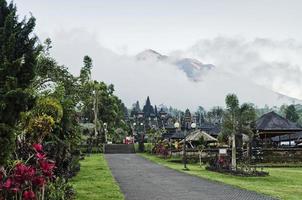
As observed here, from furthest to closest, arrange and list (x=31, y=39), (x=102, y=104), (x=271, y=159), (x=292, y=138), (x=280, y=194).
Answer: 1. (x=102, y=104)
2. (x=292, y=138)
3. (x=271, y=159)
4. (x=280, y=194)
5. (x=31, y=39)

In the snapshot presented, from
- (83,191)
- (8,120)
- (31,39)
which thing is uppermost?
(31,39)

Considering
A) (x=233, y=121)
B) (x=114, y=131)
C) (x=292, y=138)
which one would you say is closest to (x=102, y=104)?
(x=114, y=131)

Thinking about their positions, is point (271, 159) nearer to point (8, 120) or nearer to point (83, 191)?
point (83, 191)

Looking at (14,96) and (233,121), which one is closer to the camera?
(14,96)

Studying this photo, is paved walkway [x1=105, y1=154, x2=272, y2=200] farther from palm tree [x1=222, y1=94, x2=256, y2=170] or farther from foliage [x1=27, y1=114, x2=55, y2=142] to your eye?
palm tree [x1=222, y1=94, x2=256, y2=170]

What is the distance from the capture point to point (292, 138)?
36.7 metres

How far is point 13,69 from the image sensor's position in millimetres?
6898

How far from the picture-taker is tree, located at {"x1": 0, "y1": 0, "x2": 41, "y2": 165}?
22.1 feet

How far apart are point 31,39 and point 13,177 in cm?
229

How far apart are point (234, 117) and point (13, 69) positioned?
16.4m

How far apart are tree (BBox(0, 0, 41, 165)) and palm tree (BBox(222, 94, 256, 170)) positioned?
15.7 m

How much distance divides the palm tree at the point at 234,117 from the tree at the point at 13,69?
15700 millimetres

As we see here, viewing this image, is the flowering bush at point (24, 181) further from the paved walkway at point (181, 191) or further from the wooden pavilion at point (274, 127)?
the wooden pavilion at point (274, 127)

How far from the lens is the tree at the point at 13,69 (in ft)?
22.1
